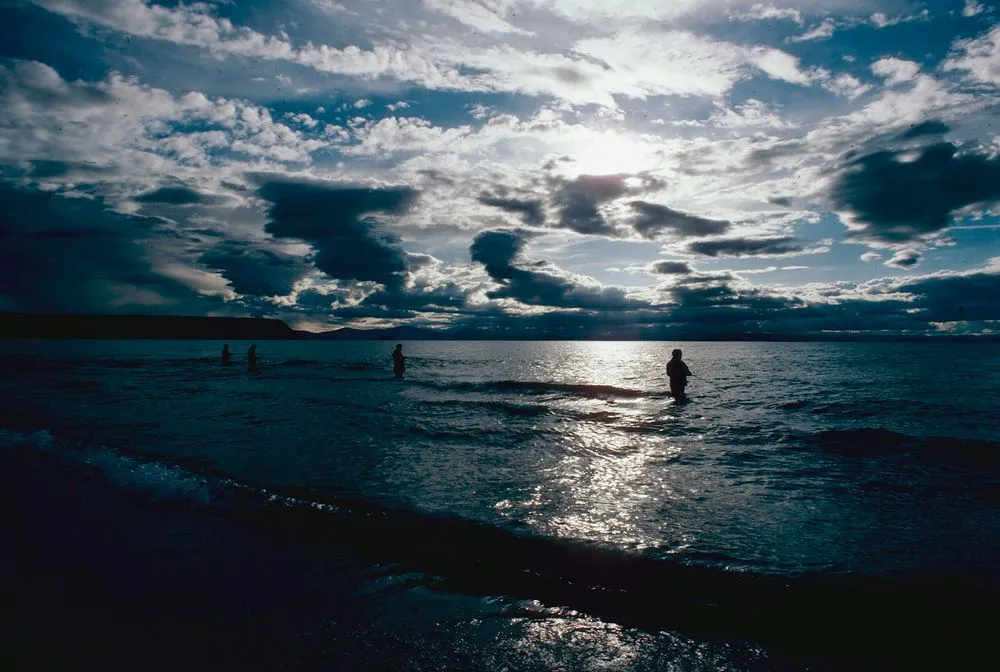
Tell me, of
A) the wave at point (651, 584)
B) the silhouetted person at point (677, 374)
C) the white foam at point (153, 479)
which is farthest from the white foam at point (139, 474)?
the silhouetted person at point (677, 374)

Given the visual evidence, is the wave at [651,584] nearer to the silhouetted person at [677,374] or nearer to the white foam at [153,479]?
the white foam at [153,479]

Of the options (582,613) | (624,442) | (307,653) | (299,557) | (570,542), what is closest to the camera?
(307,653)

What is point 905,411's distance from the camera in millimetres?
21953

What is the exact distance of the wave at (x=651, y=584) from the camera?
5.02m

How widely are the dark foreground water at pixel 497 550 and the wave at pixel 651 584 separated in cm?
4

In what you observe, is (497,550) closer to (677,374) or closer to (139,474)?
(139,474)

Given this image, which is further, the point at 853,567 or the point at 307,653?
the point at 853,567

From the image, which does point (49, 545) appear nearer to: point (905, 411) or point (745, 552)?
point (745, 552)

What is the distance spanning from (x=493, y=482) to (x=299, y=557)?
4.62m

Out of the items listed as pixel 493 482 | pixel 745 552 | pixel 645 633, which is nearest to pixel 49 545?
pixel 493 482

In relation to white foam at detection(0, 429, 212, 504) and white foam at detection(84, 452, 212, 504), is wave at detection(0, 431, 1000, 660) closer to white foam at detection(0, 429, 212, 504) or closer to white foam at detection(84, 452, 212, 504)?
white foam at detection(84, 452, 212, 504)

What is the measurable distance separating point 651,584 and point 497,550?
2.08 meters

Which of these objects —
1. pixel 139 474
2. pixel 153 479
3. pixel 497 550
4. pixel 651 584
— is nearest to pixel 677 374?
pixel 497 550

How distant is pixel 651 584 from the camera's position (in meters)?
5.90
